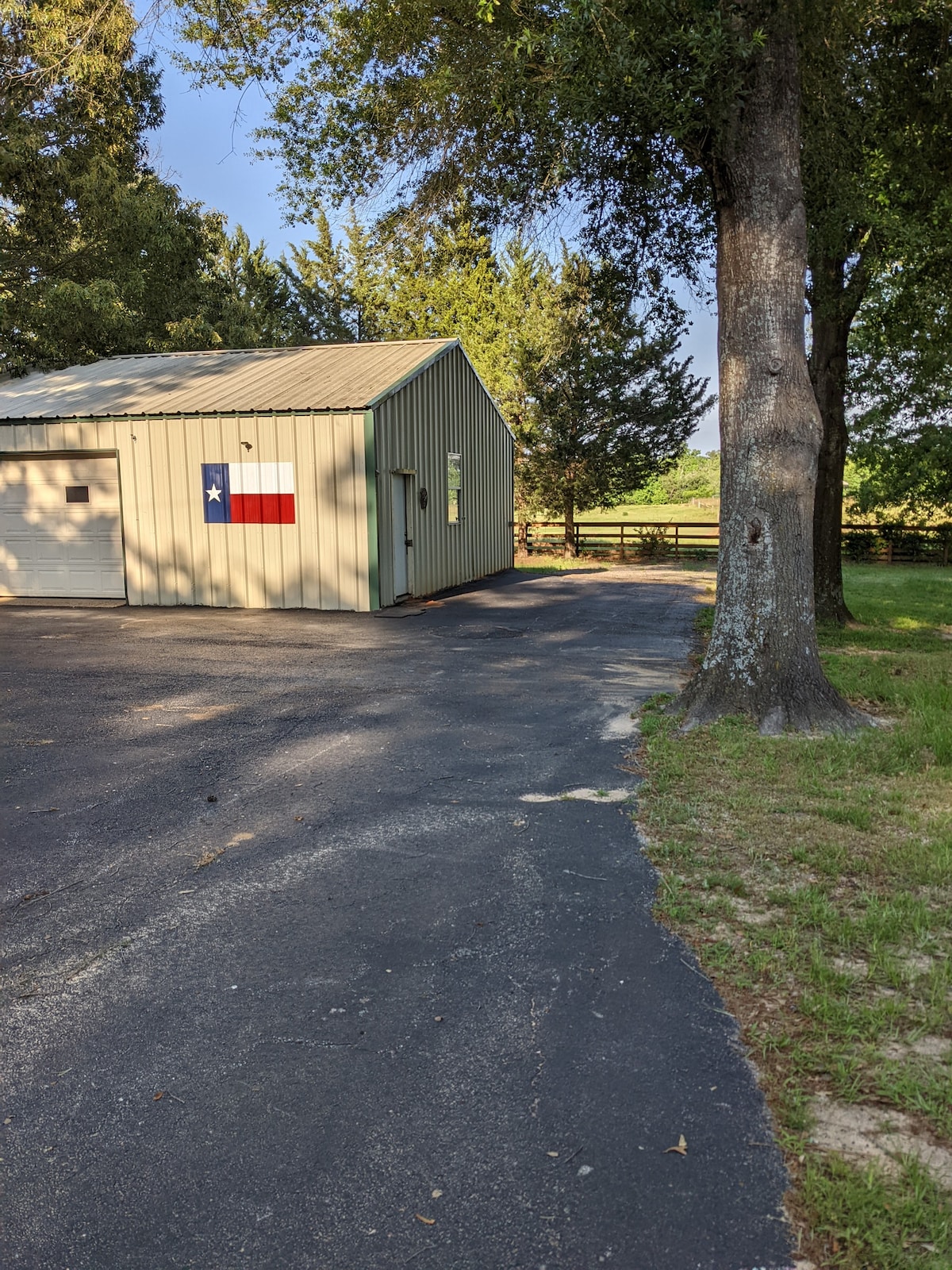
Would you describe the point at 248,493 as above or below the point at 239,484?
below

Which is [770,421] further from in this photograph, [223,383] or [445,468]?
[223,383]

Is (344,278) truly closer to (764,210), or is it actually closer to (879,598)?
(879,598)

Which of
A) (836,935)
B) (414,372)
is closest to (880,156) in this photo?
(414,372)

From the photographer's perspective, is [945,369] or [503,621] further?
[945,369]

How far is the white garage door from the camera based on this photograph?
49.6 ft

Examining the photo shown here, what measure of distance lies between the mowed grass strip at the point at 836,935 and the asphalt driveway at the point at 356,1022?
0.47 feet

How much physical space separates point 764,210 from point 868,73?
4356 mm

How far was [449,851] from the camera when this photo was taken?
4.35 m

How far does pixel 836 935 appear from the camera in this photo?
10.9ft

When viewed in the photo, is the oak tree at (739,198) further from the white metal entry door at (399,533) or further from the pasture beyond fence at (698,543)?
the pasture beyond fence at (698,543)

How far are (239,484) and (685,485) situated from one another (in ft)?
184

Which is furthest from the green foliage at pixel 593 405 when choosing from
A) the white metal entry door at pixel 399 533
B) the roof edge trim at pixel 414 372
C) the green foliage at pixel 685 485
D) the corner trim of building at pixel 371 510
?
the green foliage at pixel 685 485

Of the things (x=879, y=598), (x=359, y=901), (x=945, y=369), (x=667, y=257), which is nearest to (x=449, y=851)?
(x=359, y=901)

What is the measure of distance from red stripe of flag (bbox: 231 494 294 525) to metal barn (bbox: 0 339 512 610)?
0.08 ft
